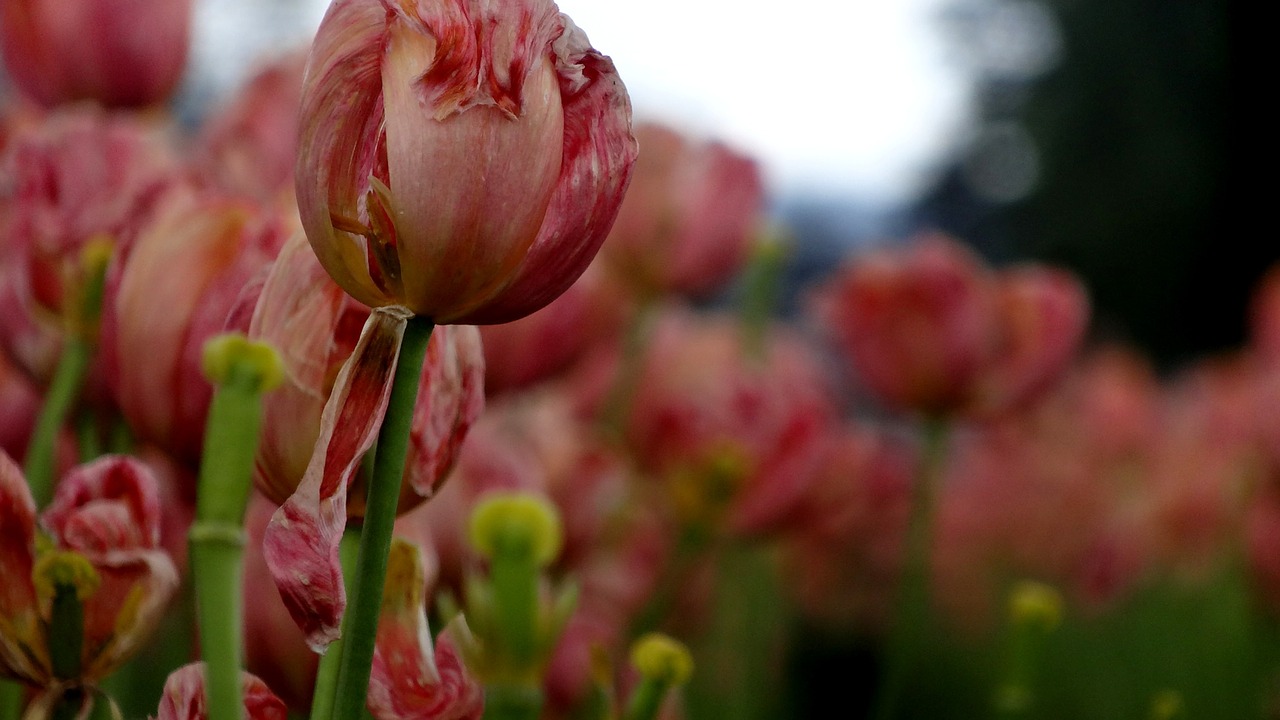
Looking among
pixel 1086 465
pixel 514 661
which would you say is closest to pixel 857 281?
pixel 1086 465

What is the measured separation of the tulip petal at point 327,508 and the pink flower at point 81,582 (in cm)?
6

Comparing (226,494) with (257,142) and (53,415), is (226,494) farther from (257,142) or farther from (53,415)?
A: (257,142)

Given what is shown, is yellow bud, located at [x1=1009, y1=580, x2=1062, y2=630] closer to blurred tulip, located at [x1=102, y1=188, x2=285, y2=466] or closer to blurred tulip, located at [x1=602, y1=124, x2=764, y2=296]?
blurred tulip, located at [x1=102, y1=188, x2=285, y2=466]

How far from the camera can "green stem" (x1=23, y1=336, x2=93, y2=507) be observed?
0.34 meters

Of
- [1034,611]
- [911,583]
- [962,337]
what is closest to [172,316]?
[1034,611]

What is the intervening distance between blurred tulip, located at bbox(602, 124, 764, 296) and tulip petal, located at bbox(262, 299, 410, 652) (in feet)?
2.02

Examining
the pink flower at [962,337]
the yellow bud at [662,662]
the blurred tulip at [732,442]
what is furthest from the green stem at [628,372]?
the yellow bud at [662,662]

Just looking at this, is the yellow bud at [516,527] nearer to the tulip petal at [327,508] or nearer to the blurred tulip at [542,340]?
the tulip petal at [327,508]

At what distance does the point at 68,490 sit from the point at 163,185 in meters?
0.15

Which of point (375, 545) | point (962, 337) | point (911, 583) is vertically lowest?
point (911, 583)

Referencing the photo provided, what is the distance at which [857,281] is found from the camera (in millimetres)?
962

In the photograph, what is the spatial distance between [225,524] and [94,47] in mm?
432

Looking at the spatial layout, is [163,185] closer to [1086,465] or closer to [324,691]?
[324,691]

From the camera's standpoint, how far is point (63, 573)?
25cm
